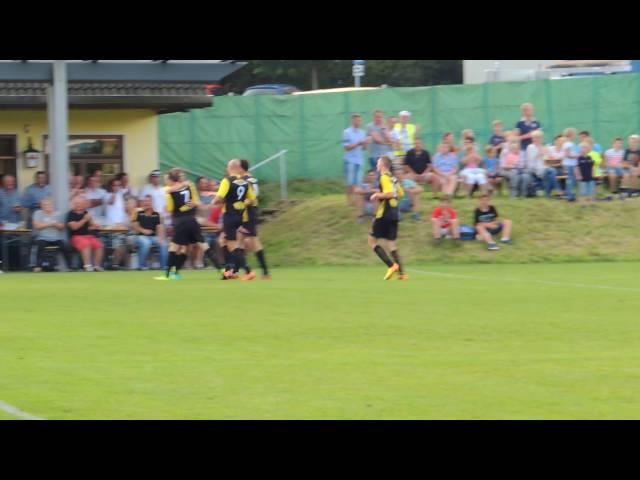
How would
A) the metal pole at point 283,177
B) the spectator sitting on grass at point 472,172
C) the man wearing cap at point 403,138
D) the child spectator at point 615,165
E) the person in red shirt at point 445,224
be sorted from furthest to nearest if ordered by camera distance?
the metal pole at point 283,177 < the child spectator at point 615,165 < the spectator sitting on grass at point 472,172 < the man wearing cap at point 403,138 < the person in red shirt at point 445,224

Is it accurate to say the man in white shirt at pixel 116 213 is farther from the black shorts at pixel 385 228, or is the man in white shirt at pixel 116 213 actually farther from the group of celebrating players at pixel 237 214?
the black shorts at pixel 385 228

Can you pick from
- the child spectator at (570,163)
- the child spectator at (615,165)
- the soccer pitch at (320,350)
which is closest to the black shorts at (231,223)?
the soccer pitch at (320,350)

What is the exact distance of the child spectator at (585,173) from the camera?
29.3 m

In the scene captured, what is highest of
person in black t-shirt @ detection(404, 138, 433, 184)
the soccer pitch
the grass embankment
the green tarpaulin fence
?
the green tarpaulin fence

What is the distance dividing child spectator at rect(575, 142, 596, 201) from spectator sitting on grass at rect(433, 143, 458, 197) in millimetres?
2759

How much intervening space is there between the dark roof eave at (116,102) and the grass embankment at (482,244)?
335 cm

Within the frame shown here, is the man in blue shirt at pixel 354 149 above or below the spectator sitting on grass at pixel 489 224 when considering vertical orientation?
above

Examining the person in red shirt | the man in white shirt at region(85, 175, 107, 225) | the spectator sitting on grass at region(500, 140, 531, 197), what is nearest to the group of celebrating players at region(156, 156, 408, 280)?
the man in white shirt at region(85, 175, 107, 225)

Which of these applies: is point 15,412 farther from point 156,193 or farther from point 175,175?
point 156,193

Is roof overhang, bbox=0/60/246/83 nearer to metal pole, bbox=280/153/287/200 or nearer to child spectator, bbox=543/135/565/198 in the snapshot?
metal pole, bbox=280/153/287/200

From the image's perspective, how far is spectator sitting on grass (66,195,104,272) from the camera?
25.4 metres
